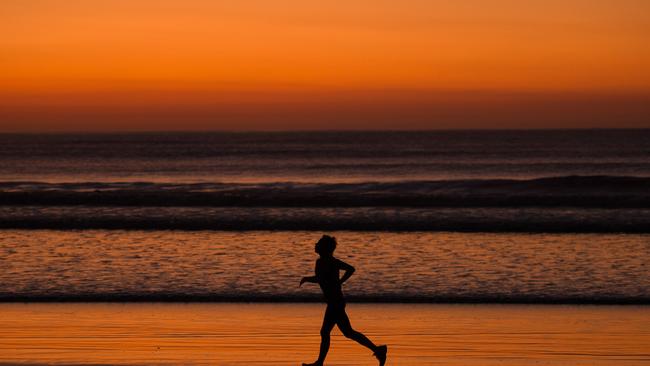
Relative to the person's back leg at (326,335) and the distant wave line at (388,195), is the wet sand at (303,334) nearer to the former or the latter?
the person's back leg at (326,335)

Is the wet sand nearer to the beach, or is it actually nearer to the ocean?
the beach

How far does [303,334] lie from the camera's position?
10516 mm

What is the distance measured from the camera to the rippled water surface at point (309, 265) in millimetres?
13289

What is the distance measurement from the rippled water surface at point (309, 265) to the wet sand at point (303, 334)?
33.2 inches

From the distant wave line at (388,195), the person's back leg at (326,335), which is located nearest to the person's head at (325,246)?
the person's back leg at (326,335)

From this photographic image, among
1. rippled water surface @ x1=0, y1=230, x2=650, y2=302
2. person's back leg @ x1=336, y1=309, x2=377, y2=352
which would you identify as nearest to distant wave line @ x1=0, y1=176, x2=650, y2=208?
rippled water surface @ x1=0, y1=230, x2=650, y2=302

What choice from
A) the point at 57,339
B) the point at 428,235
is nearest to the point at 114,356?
the point at 57,339

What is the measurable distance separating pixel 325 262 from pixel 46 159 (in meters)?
72.2

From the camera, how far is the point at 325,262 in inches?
351

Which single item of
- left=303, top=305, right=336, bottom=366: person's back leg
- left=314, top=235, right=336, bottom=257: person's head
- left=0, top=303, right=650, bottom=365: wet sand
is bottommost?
left=0, top=303, right=650, bottom=365: wet sand

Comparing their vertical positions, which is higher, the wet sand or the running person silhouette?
the running person silhouette

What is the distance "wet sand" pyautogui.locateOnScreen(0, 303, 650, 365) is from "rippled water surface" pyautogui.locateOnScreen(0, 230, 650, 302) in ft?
2.77

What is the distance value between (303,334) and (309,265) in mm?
5695

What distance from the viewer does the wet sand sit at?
9.28m
